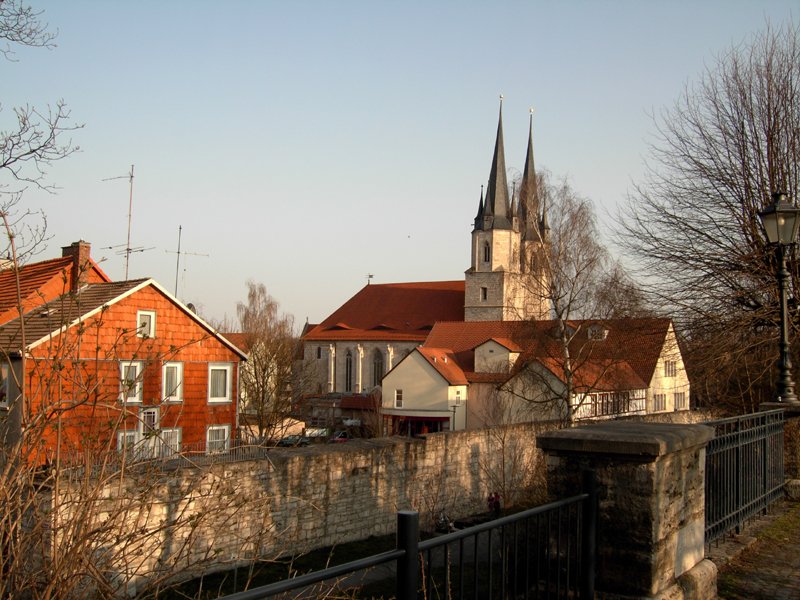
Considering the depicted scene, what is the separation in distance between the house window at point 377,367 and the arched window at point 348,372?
7.53 feet

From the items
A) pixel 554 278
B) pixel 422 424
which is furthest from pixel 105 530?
pixel 422 424

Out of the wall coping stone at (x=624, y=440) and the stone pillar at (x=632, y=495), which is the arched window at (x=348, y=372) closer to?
the wall coping stone at (x=624, y=440)

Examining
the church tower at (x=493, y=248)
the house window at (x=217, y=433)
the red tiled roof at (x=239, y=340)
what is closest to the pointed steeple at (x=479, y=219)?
the church tower at (x=493, y=248)

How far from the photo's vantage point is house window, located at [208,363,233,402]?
24.5m

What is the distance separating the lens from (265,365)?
36469mm

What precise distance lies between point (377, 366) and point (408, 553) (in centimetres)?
6533

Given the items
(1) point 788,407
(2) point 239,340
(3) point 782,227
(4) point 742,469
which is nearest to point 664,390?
(2) point 239,340

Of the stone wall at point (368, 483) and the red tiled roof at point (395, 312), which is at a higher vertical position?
the red tiled roof at point (395, 312)

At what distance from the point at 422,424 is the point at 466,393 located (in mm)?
3350

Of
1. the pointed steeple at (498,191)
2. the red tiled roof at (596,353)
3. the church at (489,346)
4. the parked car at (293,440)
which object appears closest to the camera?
the parked car at (293,440)

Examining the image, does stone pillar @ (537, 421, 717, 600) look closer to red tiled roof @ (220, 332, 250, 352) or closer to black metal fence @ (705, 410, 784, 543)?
black metal fence @ (705, 410, 784, 543)

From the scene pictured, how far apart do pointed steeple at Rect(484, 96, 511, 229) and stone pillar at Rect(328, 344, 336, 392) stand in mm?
18301

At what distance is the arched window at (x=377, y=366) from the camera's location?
6675 centimetres

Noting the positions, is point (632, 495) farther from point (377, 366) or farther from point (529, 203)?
point (377, 366)
